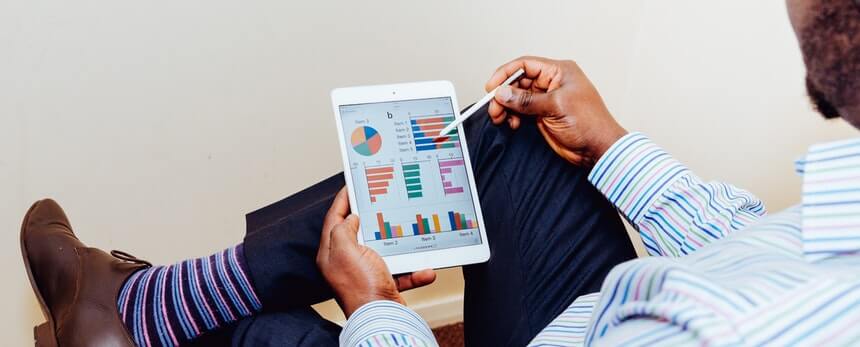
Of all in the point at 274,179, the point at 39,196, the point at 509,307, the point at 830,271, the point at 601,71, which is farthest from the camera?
the point at 601,71

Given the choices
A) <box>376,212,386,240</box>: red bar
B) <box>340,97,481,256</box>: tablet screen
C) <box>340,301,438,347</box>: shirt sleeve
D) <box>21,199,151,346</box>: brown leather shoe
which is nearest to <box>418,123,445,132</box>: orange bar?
<box>340,97,481,256</box>: tablet screen

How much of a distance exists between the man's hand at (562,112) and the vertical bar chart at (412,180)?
0.32 feet

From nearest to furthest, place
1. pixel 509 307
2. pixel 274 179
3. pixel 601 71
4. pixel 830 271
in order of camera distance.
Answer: pixel 830 271 < pixel 509 307 < pixel 274 179 < pixel 601 71

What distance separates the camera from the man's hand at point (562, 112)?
801 mm

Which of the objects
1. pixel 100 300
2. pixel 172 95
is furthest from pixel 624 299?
pixel 172 95

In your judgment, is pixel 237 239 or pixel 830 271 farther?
pixel 237 239

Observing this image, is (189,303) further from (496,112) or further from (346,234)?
(496,112)

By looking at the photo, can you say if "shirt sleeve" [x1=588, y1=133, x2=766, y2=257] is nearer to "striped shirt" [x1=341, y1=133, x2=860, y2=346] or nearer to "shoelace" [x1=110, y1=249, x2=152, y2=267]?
"striped shirt" [x1=341, y1=133, x2=860, y2=346]

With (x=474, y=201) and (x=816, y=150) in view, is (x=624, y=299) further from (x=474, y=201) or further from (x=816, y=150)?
(x=474, y=201)

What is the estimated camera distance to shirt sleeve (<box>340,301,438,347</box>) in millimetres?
621

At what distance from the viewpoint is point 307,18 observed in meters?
0.99

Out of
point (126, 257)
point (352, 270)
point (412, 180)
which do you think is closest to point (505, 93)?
point (412, 180)

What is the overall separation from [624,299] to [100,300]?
1.90 feet

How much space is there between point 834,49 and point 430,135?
432mm
